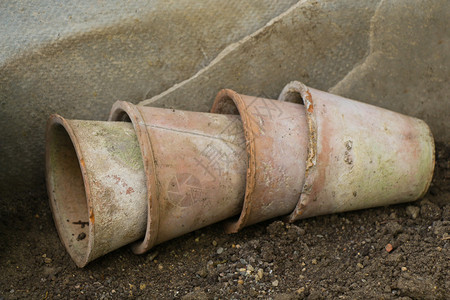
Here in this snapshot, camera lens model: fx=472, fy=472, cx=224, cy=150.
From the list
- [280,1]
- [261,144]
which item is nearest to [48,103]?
[261,144]

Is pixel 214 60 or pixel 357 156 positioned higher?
pixel 214 60

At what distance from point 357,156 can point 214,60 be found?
1.06 metres

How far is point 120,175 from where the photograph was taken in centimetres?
227

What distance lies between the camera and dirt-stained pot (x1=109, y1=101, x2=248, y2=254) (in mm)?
2258

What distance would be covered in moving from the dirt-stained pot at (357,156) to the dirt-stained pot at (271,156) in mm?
65

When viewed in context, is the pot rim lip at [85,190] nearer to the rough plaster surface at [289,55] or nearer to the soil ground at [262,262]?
the soil ground at [262,262]

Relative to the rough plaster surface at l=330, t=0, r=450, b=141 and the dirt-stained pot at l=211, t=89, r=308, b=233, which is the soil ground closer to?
the dirt-stained pot at l=211, t=89, r=308, b=233

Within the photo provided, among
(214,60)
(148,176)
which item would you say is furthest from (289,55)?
(148,176)

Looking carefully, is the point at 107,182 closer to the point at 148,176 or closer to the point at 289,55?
the point at 148,176

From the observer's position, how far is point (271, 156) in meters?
2.38

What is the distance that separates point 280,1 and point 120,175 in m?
1.49

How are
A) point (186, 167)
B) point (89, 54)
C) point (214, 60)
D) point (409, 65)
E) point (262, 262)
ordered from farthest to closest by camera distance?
point (409, 65)
point (214, 60)
point (89, 54)
point (262, 262)
point (186, 167)

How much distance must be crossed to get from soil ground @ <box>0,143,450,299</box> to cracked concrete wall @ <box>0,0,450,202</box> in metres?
0.55

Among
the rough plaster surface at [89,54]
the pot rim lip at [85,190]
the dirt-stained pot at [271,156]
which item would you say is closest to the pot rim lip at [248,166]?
the dirt-stained pot at [271,156]
